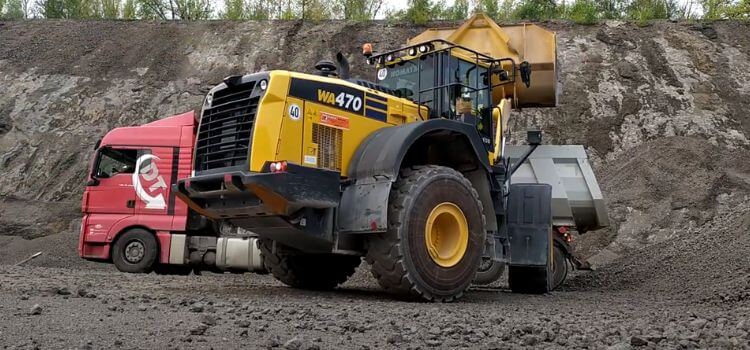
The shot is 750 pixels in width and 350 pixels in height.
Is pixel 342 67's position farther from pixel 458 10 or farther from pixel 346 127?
pixel 458 10

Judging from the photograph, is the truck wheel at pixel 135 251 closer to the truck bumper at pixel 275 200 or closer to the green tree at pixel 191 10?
the truck bumper at pixel 275 200

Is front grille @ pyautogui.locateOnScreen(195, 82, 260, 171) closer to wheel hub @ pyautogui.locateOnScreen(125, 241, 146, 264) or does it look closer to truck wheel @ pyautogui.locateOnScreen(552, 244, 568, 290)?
wheel hub @ pyautogui.locateOnScreen(125, 241, 146, 264)

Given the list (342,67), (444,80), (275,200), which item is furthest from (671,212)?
(275,200)

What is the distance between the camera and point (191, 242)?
12.7 m

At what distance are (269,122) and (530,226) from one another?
395 centimetres

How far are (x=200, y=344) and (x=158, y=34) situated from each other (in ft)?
78.1

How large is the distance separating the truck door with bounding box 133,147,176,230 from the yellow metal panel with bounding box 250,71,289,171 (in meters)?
6.19

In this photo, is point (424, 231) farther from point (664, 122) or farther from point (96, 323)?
point (664, 122)

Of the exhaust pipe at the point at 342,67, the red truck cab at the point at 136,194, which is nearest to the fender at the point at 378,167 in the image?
the exhaust pipe at the point at 342,67

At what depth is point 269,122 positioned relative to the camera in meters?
6.87

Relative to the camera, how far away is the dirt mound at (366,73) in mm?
16609

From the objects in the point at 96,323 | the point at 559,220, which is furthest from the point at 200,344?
the point at 559,220

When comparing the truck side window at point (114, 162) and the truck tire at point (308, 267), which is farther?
the truck side window at point (114, 162)

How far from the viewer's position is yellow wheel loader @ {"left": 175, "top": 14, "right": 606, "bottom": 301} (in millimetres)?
6895
